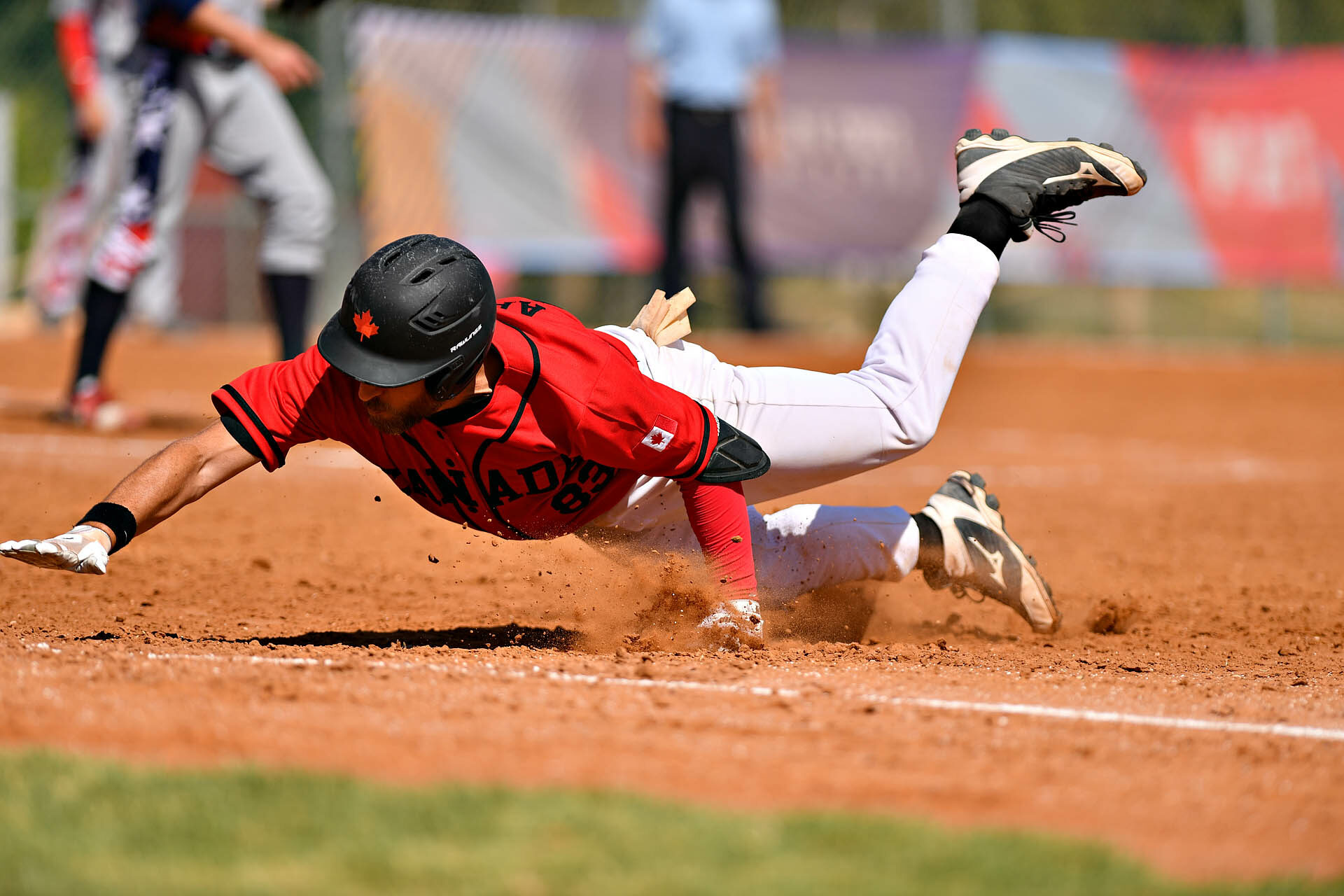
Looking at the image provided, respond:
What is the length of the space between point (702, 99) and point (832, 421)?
703 centimetres

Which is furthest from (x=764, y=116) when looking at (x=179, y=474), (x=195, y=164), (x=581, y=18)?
(x=179, y=474)

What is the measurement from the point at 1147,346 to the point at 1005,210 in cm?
1213

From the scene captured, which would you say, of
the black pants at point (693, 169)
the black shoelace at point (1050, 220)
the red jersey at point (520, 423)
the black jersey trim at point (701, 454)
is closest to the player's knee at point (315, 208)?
the red jersey at point (520, 423)

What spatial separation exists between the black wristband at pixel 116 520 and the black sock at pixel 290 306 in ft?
10.9

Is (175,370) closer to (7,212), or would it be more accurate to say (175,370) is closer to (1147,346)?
(7,212)

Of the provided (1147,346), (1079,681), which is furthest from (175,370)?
(1147,346)

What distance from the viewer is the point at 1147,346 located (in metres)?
15.5

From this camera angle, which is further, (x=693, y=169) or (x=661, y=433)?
(x=693, y=169)

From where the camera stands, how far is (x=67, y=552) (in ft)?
10.2

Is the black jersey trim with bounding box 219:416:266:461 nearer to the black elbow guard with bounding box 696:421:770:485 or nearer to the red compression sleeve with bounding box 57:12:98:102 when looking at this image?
the black elbow guard with bounding box 696:421:770:485

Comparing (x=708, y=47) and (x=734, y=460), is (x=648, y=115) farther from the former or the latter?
(x=734, y=460)

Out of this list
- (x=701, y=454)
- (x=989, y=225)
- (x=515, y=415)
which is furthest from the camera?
(x=989, y=225)

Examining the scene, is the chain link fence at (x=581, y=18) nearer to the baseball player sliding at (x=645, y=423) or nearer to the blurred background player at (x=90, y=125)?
the blurred background player at (x=90, y=125)

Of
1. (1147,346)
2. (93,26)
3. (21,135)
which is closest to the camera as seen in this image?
(93,26)
